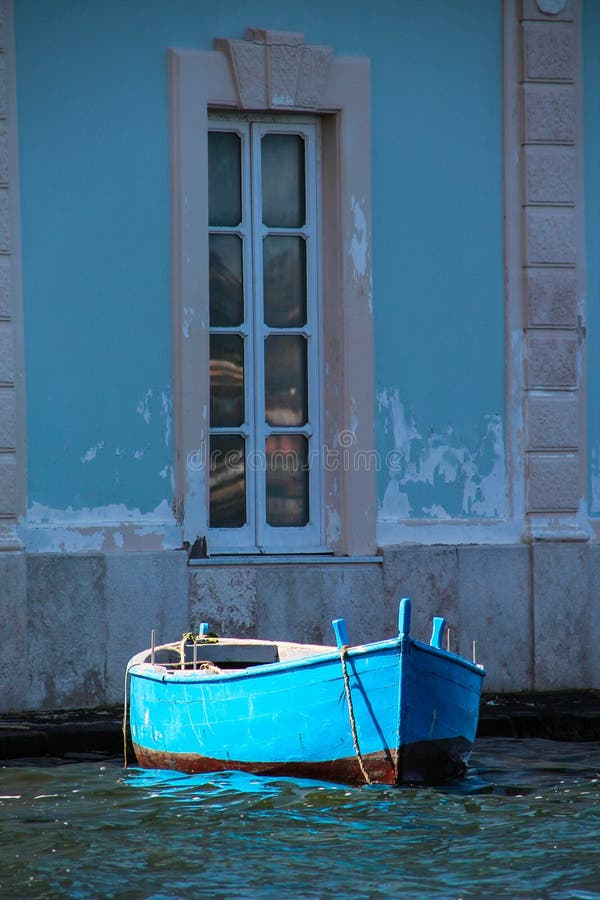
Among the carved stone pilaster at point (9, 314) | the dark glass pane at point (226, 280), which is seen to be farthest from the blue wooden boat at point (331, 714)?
the dark glass pane at point (226, 280)

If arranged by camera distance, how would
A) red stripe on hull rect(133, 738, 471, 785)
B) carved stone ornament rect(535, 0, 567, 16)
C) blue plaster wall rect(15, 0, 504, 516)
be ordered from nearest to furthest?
1. red stripe on hull rect(133, 738, 471, 785)
2. blue plaster wall rect(15, 0, 504, 516)
3. carved stone ornament rect(535, 0, 567, 16)

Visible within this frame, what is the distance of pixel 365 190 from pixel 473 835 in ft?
17.3

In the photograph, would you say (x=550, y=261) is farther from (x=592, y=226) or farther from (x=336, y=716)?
(x=336, y=716)

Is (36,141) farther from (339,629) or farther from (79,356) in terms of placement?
(339,629)

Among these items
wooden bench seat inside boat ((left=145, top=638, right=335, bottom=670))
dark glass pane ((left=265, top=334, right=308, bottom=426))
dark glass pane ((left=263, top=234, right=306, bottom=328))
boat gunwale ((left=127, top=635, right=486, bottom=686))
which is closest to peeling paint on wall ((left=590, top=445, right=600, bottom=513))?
dark glass pane ((left=265, top=334, right=308, bottom=426))

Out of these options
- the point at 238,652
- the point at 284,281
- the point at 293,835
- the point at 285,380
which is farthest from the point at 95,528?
the point at 293,835

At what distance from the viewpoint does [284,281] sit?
1166 centimetres

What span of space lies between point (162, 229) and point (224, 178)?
670 millimetres

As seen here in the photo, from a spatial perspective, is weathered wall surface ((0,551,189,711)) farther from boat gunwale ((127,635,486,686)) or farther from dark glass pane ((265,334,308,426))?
dark glass pane ((265,334,308,426))

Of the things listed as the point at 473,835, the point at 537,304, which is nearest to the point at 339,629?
the point at 473,835

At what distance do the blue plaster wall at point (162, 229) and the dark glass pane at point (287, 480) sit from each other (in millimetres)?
581

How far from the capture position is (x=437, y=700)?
28.8 feet

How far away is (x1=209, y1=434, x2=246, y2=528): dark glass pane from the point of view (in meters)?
11.4

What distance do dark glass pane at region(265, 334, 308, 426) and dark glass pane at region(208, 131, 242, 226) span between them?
94 centimetres
